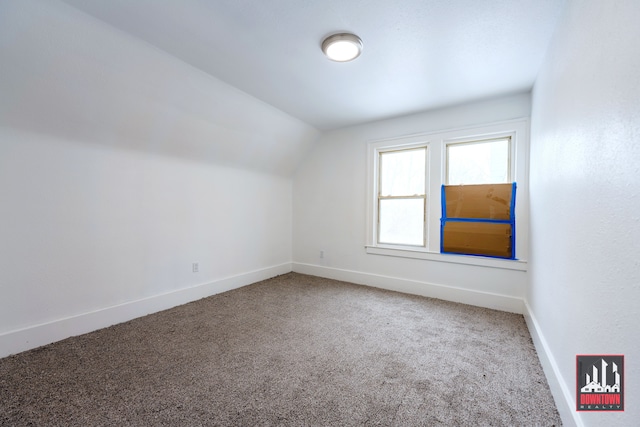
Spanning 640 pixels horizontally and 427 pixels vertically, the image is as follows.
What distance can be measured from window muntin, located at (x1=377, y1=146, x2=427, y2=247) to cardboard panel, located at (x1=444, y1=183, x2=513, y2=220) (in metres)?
0.34

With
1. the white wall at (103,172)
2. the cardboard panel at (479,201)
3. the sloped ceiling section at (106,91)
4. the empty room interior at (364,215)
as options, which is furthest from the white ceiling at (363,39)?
the cardboard panel at (479,201)

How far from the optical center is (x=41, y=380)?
1637 mm

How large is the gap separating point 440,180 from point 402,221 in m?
0.77

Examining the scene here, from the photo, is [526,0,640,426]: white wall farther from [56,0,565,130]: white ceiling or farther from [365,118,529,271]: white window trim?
[365,118,529,271]: white window trim

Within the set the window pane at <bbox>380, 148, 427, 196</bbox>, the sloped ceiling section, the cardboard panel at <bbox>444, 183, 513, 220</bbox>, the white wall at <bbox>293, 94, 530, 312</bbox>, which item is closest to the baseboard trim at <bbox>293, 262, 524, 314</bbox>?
the white wall at <bbox>293, 94, 530, 312</bbox>

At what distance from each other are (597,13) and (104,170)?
3.60m

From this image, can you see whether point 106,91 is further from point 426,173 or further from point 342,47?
point 426,173

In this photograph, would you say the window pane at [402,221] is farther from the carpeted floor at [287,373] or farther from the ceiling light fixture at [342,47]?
the ceiling light fixture at [342,47]

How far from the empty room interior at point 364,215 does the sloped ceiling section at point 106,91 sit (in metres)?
0.02

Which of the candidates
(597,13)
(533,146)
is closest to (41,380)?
(597,13)

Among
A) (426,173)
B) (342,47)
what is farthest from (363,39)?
(426,173)

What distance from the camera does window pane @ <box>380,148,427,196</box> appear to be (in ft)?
11.6

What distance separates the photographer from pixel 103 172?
2408 millimetres

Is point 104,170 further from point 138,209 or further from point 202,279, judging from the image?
point 202,279
